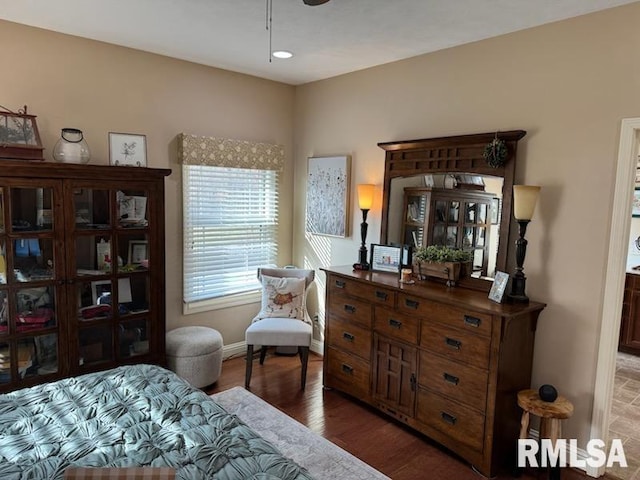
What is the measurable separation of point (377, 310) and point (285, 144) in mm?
2217

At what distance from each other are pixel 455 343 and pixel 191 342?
6.88 ft

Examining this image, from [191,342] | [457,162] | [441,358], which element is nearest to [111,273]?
[191,342]

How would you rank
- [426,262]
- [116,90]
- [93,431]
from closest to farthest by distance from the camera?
1. [93,431]
2. [426,262]
3. [116,90]

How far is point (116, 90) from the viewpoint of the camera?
349cm

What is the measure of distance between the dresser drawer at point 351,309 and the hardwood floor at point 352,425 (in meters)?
0.68

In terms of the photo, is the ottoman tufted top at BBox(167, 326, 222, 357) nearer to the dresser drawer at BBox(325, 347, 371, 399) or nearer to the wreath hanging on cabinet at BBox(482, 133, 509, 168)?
the dresser drawer at BBox(325, 347, 371, 399)

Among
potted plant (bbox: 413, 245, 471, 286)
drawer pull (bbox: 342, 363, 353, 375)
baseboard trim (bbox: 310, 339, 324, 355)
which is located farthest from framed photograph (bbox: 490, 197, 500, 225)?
baseboard trim (bbox: 310, 339, 324, 355)

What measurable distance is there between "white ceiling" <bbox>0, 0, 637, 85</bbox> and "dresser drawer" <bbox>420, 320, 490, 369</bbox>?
1955 millimetres

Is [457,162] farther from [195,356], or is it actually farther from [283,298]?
[195,356]

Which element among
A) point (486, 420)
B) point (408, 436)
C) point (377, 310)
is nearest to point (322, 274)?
point (377, 310)

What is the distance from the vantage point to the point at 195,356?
354cm

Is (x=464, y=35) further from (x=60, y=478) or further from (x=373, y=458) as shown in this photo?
(x=60, y=478)
